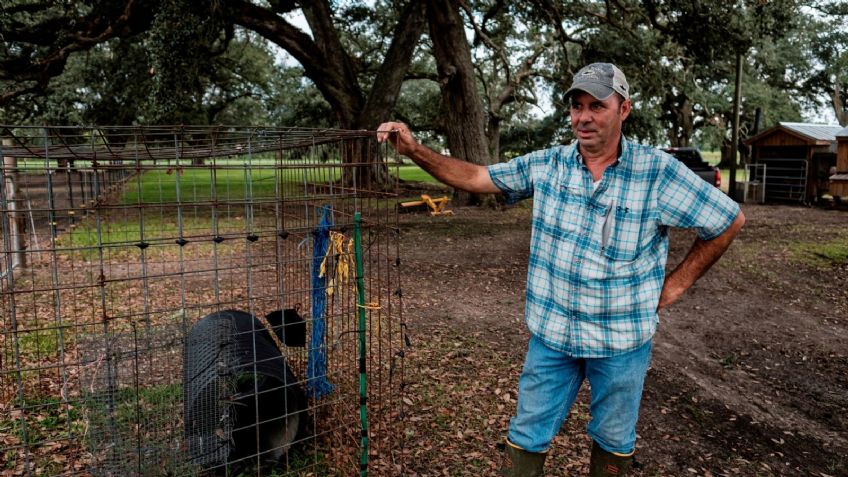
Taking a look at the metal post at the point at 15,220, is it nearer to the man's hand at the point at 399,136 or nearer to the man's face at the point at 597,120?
the man's hand at the point at 399,136

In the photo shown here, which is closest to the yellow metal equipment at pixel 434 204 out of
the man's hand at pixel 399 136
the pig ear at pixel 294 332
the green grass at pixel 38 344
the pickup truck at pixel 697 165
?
the pickup truck at pixel 697 165

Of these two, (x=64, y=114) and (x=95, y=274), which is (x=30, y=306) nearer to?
(x=95, y=274)

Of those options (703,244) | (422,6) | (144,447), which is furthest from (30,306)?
(422,6)

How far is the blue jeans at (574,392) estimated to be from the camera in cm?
261

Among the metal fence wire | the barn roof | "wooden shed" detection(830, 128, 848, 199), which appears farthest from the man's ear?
the barn roof

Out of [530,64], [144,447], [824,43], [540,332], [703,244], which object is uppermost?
[824,43]

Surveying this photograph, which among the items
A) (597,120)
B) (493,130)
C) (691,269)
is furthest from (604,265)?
(493,130)

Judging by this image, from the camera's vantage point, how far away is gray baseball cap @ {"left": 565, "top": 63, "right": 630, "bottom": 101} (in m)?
2.52

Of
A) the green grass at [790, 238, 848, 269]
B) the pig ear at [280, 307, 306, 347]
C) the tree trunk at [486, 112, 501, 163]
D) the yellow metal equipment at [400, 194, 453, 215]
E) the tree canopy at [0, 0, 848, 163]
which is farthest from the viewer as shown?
the tree trunk at [486, 112, 501, 163]

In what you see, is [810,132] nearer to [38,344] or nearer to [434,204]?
[434,204]

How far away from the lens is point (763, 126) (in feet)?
100.0

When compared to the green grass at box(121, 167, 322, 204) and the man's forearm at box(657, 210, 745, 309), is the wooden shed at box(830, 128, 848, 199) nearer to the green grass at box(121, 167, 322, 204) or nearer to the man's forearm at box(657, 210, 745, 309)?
the man's forearm at box(657, 210, 745, 309)

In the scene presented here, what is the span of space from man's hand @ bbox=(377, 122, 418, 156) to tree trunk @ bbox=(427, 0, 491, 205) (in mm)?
12098

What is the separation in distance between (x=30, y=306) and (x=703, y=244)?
24.6ft
